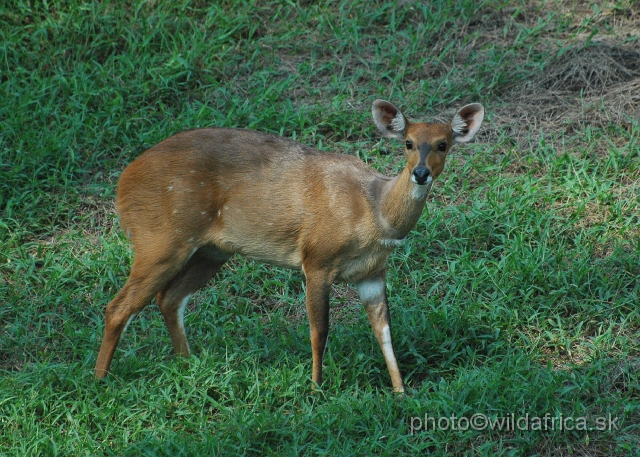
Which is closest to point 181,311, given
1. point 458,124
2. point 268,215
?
point 268,215

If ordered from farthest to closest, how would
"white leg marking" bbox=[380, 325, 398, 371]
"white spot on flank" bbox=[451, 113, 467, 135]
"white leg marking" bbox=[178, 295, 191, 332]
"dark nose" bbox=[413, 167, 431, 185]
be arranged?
"white leg marking" bbox=[178, 295, 191, 332] < "white leg marking" bbox=[380, 325, 398, 371] < "white spot on flank" bbox=[451, 113, 467, 135] < "dark nose" bbox=[413, 167, 431, 185]

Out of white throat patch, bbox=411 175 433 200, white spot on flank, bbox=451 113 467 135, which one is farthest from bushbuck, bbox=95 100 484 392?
white throat patch, bbox=411 175 433 200

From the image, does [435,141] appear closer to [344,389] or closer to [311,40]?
[344,389]

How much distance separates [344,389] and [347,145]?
303 centimetres

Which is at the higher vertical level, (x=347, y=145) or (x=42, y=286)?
(x=347, y=145)

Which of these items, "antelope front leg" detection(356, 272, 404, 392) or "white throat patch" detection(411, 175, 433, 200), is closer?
"white throat patch" detection(411, 175, 433, 200)

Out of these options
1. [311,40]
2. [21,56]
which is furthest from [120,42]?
[311,40]

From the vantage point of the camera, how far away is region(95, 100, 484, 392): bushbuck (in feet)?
20.1

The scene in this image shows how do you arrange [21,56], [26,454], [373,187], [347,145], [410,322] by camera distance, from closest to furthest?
[26,454], [373,187], [410,322], [347,145], [21,56]

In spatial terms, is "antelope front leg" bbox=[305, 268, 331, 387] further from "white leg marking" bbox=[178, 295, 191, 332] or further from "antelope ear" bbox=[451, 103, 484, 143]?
"antelope ear" bbox=[451, 103, 484, 143]

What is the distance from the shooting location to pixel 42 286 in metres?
7.44

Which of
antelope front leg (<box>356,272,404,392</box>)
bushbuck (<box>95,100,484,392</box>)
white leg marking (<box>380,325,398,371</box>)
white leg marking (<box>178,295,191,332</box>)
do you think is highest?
bushbuck (<box>95,100,484,392</box>)

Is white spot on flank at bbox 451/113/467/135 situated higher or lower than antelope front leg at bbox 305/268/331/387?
higher

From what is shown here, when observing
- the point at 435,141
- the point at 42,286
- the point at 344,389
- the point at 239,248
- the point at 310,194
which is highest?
the point at 435,141
